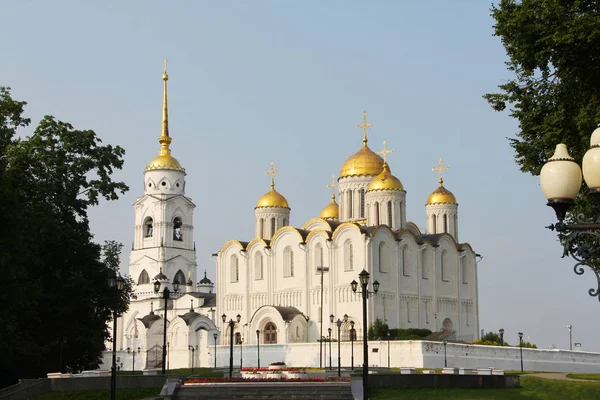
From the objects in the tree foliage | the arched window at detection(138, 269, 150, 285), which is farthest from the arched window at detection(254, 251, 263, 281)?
the tree foliage

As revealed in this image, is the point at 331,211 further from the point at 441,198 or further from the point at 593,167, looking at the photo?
the point at 593,167

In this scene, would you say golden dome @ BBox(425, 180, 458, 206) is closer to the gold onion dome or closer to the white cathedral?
the white cathedral

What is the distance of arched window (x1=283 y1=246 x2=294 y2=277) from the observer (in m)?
61.2

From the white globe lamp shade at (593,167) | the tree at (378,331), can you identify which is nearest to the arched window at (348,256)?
the tree at (378,331)

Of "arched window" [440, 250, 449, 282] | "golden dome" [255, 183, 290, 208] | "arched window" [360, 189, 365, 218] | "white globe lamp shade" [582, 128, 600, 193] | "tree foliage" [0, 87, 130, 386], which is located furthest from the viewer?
"golden dome" [255, 183, 290, 208]

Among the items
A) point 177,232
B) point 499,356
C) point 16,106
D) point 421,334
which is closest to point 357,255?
point 421,334

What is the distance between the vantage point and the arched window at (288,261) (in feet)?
201

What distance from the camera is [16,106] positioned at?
30500mm

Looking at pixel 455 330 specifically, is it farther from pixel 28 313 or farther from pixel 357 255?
pixel 28 313

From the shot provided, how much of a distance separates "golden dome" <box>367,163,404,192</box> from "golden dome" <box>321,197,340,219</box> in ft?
22.1

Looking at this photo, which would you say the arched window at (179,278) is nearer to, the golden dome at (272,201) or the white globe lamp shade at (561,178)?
the golden dome at (272,201)

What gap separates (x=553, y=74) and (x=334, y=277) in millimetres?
36218

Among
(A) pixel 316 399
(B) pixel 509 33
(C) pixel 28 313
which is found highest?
(B) pixel 509 33

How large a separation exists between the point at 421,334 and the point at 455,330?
5.89m
